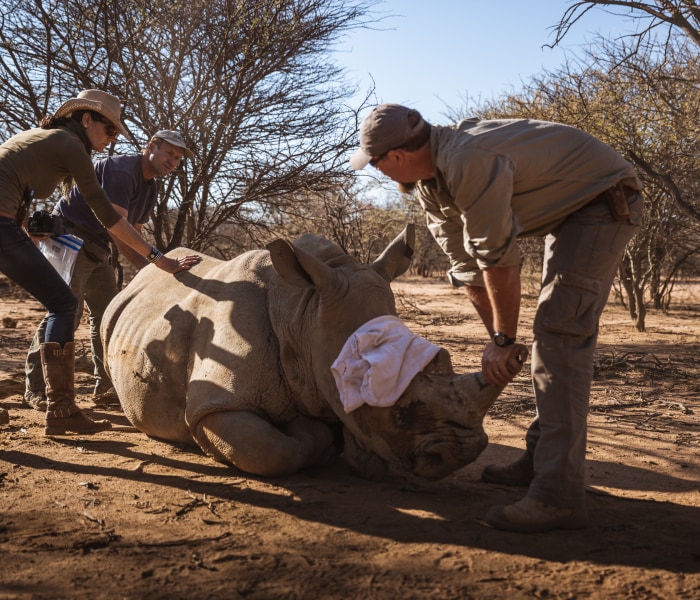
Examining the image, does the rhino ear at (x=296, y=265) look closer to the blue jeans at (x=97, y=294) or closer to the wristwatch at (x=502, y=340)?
the wristwatch at (x=502, y=340)

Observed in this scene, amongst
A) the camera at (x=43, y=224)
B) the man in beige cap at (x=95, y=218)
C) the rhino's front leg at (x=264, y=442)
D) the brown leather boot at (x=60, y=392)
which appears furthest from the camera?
the man in beige cap at (x=95, y=218)

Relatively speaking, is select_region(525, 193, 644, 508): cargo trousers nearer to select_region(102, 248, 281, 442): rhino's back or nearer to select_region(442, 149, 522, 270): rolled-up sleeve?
select_region(442, 149, 522, 270): rolled-up sleeve

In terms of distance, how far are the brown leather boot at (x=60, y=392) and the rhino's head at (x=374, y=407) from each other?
1680 mm

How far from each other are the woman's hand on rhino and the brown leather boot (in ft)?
2.66

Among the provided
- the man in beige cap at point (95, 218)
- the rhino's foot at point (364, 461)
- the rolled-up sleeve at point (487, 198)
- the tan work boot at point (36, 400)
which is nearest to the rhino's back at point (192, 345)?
the rhino's foot at point (364, 461)

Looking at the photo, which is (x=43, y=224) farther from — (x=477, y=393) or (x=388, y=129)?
(x=477, y=393)

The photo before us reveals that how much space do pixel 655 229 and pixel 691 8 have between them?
678cm

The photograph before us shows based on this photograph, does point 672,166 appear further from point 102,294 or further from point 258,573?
point 258,573

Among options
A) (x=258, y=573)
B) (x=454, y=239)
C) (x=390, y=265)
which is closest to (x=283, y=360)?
(x=390, y=265)

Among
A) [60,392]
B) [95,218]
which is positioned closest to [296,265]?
[60,392]

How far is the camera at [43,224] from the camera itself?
5621 mm

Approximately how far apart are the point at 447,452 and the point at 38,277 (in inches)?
118

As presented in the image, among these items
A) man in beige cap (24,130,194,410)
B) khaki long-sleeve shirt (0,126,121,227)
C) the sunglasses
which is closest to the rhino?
the sunglasses

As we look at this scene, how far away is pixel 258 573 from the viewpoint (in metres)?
3.05
